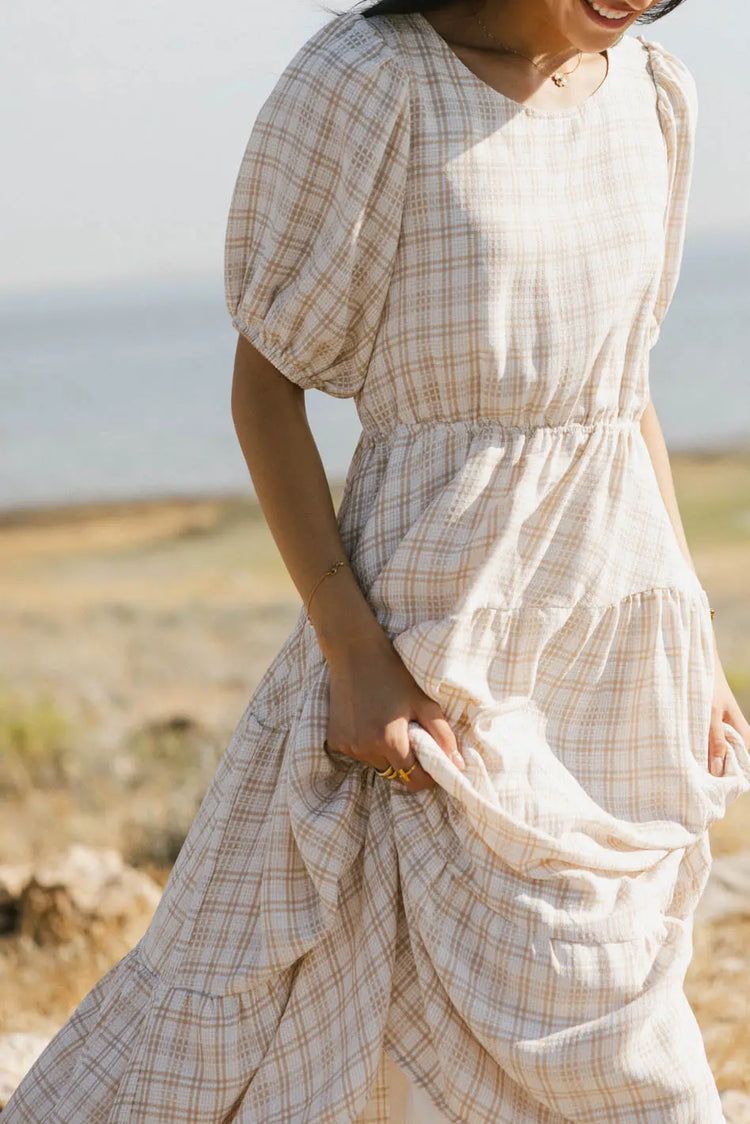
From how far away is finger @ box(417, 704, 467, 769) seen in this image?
129 cm

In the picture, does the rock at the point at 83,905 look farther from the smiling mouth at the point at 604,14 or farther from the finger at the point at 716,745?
the smiling mouth at the point at 604,14

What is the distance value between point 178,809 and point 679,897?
2.61 meters

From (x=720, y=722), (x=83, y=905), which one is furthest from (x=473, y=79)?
(x=83, y=905)

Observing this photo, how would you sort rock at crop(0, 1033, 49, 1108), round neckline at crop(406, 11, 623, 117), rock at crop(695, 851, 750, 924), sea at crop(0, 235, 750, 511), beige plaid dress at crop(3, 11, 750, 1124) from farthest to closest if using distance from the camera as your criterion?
sea at crop(0, 235, 750, 511), rock at crop(695, 851, 750, 924), rock at crop(0, 1033, 49, 1108), round neckline at crop(406, 11, 623, 117), beige plaid dress at crop(3, 11, 750, 1124)

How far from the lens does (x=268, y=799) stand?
142 centimetres

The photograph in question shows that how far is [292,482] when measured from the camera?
1.38 metres

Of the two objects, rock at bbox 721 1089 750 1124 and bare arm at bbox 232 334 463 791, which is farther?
rock at bbox 721 1089 750 1124

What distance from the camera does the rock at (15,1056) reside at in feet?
7.13

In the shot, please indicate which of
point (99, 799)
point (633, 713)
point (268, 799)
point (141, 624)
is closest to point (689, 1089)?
point (633, 713)

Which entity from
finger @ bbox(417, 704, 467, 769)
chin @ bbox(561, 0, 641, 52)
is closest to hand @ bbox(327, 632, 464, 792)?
finger @ bbox(417, 704, 467, 769)

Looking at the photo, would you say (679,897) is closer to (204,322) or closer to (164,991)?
(164,991)

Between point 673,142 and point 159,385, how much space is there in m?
16.4

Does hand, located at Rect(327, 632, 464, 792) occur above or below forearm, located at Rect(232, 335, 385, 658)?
below

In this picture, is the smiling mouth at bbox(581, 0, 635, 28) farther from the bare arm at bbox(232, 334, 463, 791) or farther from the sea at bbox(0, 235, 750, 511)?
the sea at bbox(0, 235, 750, 511)
